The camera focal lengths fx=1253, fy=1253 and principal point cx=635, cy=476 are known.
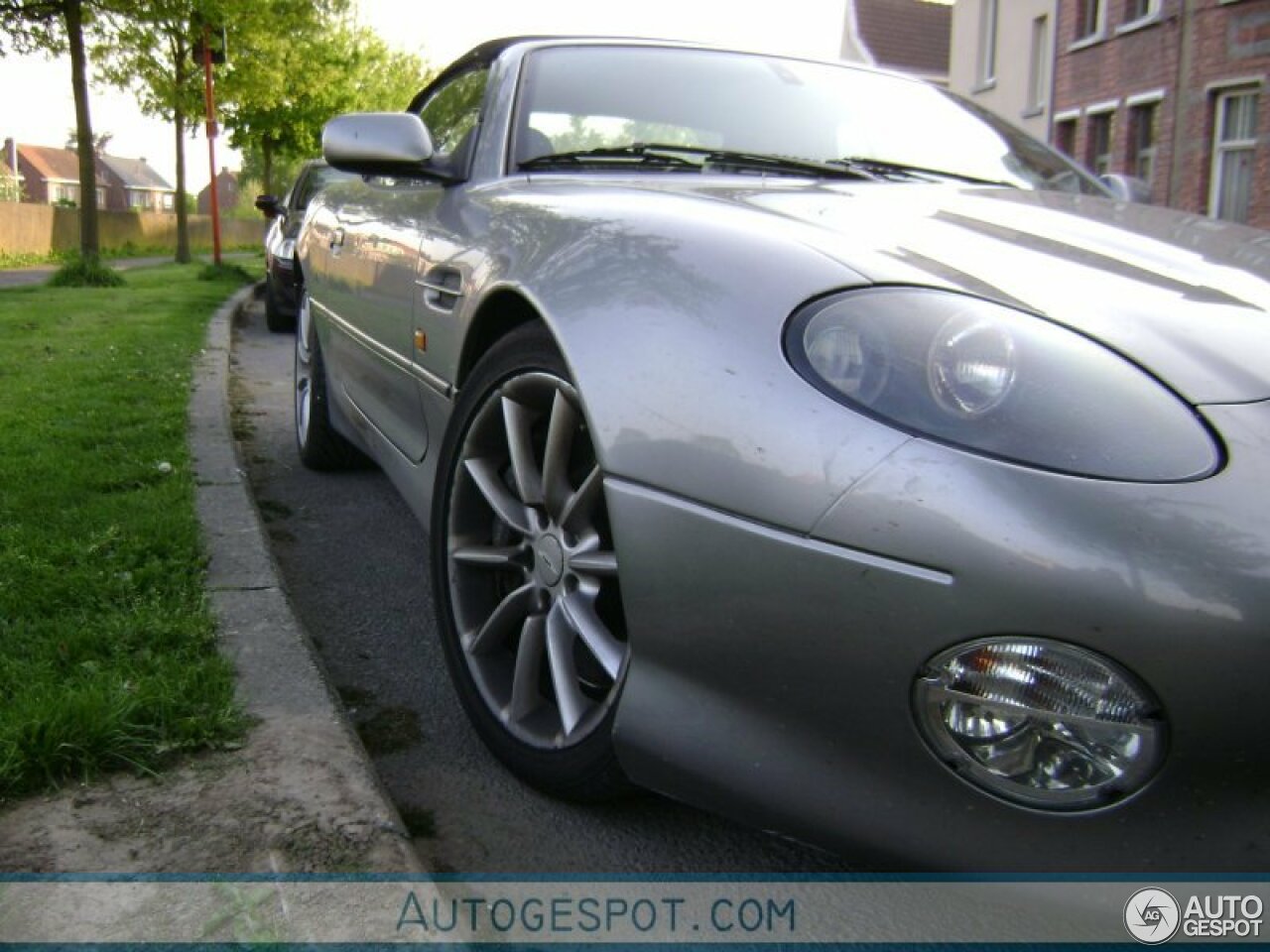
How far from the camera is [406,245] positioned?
308 cm

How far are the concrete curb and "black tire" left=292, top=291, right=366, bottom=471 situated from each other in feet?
2.26

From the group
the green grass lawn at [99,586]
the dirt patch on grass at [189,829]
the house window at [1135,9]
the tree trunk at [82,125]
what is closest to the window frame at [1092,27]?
the house window at [1135,9]

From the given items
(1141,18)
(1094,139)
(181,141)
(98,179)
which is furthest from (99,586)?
(98,179)

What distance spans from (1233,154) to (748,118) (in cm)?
1731

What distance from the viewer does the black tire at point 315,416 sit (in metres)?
4.44

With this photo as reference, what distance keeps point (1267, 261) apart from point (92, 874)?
2046 millimetres

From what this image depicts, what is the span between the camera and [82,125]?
50.1ft

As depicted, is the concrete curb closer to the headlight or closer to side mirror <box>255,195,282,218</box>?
the headlight

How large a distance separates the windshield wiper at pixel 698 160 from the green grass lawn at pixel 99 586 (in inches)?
51.5

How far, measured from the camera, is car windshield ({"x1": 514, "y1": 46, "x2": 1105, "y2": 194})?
2.97m

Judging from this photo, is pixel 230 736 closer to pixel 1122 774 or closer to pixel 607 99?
pixel 1122 774

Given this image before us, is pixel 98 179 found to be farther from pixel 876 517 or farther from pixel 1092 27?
pixel 876 517

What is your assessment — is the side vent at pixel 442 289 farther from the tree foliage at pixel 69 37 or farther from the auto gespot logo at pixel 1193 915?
the tree foliage at pixel 69 37

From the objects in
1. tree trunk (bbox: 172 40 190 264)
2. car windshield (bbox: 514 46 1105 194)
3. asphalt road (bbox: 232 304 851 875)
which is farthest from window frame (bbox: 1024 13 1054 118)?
asphalt road (bbox: 232 304 851 875)
